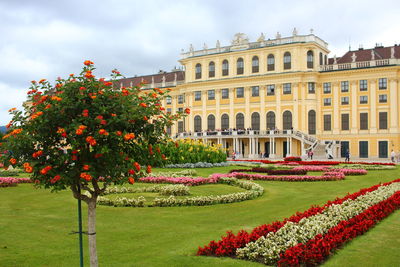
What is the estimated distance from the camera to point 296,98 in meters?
57.9

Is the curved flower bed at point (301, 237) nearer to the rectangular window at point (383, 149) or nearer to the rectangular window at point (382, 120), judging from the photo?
the rectangular window at point (383, 149)

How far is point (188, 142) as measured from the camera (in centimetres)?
3241

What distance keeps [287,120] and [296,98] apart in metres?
3.09

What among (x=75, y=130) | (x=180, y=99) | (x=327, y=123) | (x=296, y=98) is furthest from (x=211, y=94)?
(x=75, y=130)

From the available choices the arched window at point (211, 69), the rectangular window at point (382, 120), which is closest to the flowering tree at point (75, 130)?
the rectangular window at point (382, 120)

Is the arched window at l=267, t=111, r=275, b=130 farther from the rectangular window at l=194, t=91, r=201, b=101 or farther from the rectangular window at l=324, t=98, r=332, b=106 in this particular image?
the rectangular window at l=194, t=91, r=201, b=101

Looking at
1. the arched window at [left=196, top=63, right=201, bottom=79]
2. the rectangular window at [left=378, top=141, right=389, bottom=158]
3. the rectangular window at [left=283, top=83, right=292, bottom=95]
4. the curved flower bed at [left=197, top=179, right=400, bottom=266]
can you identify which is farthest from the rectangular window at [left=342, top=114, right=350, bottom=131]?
the curved flower bed at [left=197, top=179, right=400, bottom=266]

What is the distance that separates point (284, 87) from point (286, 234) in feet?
170

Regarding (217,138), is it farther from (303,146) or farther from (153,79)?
(153,79)

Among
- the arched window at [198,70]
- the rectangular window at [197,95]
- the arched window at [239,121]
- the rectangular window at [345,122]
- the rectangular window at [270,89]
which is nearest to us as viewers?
the rectangular window at [345,122]

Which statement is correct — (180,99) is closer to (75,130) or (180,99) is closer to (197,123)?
(197,123)

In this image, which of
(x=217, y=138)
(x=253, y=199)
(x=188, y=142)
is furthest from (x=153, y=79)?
(x=253, y=199)

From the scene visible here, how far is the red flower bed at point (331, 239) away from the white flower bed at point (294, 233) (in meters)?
0.15

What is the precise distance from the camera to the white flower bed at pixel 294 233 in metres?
7.90
